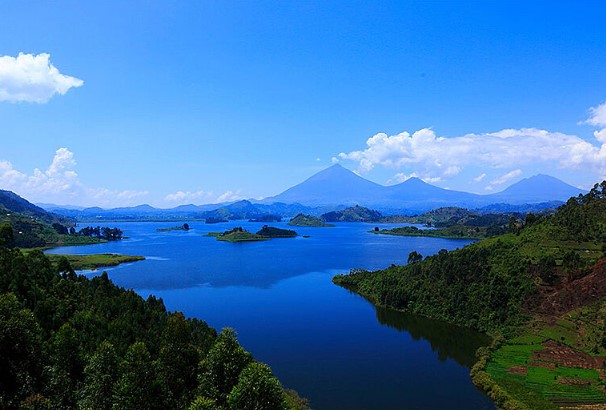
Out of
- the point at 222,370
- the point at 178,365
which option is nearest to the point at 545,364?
the point at 222,370

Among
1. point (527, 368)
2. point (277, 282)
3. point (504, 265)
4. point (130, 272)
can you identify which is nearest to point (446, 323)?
point (504, 265)

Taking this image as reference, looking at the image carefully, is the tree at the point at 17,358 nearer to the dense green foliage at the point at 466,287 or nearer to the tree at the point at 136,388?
the tree at the point at 136,388

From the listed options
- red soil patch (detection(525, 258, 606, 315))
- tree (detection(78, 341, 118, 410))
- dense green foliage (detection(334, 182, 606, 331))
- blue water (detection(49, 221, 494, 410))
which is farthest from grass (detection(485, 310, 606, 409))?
tree (detection(78, 341, 118, 410))

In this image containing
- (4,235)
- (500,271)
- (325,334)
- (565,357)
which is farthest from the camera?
(500,271)

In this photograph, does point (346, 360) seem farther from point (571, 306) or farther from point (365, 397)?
point (571, 306)

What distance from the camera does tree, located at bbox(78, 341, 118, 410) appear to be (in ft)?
76.8

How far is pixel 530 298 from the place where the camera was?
2265 inches

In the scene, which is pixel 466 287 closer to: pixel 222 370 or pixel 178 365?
pixel 178 365

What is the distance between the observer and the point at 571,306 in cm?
5412

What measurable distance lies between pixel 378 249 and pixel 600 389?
120m

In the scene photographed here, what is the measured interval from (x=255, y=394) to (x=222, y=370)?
209 inches

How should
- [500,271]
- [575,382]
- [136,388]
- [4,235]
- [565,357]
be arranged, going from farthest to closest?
[500,271], [4,235], [565,357], [575,382], [136,388]

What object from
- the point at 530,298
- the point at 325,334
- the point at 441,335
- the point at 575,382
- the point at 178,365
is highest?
the point at 178,365

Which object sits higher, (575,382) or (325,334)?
(575,382)
